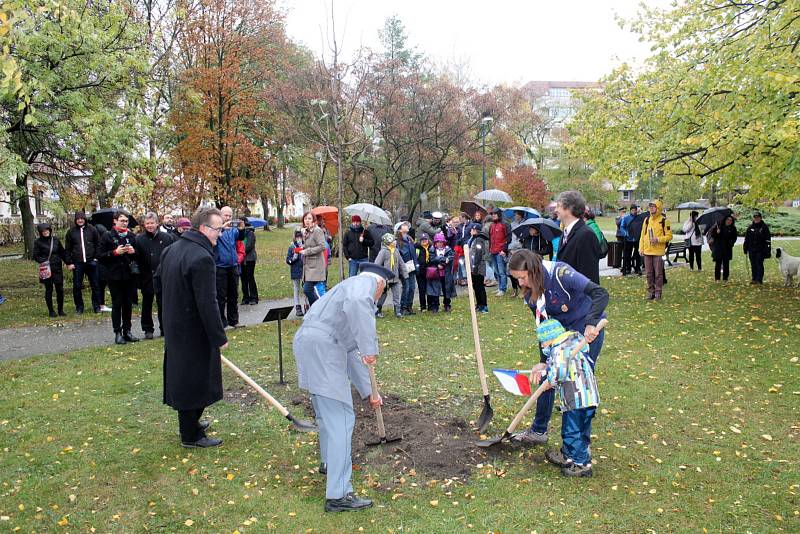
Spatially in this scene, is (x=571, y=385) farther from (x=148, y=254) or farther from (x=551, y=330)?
(x=148, y=254)

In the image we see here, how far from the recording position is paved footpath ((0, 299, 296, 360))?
975 centimetres

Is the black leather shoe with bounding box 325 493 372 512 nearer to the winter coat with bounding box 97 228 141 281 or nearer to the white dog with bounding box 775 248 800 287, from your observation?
the winter coat with bounding box 97 228 141 281

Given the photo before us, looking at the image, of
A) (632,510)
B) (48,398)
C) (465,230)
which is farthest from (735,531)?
(465,230)

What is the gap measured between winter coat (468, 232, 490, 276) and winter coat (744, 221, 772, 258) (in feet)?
23.4

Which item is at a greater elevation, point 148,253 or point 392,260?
point 148,253

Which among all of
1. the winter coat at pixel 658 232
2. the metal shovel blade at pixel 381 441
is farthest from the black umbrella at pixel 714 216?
the metal shovel blade at pixel 381 441

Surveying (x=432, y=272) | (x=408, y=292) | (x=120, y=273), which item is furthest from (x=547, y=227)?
(x=120, y=273)

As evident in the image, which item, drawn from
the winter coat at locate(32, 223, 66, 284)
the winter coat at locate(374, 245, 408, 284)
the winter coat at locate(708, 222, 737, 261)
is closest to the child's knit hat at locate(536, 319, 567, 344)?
the winter coat at locate(374, 245, 408, 284)

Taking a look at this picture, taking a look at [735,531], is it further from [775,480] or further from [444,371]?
[444,371]

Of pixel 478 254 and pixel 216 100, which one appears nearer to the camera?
pixel 478 254

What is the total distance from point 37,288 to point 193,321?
13.8 metres

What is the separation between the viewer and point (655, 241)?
12.1 metres

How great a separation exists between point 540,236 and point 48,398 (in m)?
10.1

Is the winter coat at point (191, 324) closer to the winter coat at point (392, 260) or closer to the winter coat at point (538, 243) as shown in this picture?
the winter coat at point (392, 260)
